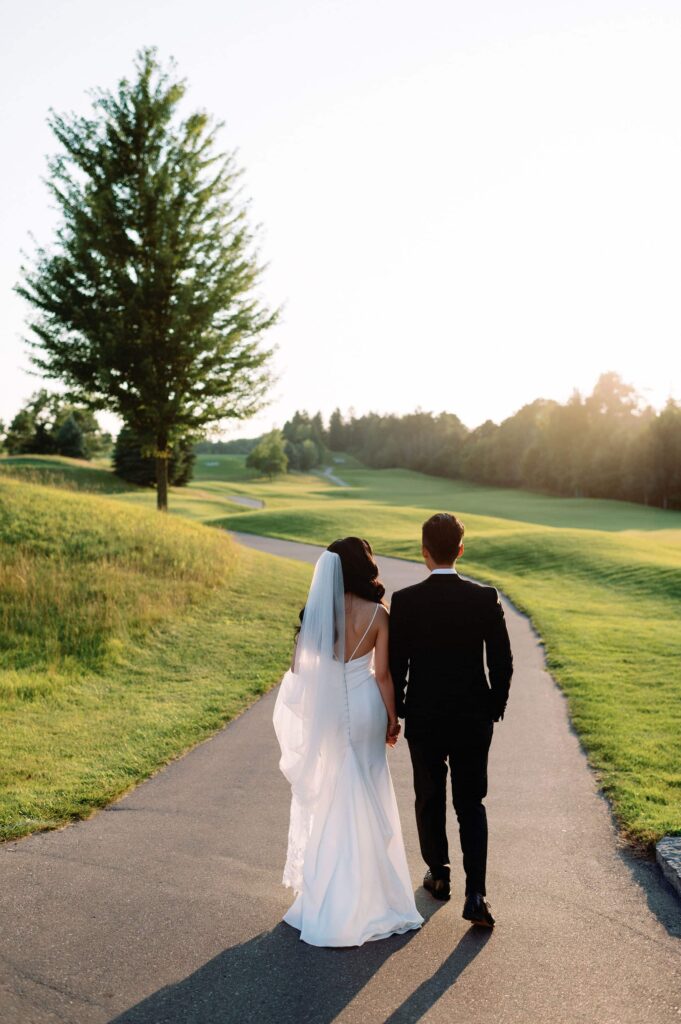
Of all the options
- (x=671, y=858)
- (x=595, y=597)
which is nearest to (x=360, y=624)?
(x=671, y=858)

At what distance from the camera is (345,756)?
474 cm

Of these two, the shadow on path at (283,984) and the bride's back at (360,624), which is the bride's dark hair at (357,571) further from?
the shadow on path at (283,984)

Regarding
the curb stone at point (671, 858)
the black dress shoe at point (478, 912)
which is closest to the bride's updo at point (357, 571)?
the black dress shoe at point (478, 912)

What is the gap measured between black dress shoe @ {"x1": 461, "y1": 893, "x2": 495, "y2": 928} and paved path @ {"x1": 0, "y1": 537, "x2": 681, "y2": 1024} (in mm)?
77

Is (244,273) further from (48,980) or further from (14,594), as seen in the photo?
(48,980)

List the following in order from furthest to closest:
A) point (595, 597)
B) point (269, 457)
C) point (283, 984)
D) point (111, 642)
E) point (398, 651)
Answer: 1. point (269, 457)
2. point (595, 597)
3. point (111, 642)
4. point (398, 651)
5. point (283, 984)

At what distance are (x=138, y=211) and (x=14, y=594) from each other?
15515 millimetres

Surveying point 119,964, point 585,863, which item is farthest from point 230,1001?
point 585,863

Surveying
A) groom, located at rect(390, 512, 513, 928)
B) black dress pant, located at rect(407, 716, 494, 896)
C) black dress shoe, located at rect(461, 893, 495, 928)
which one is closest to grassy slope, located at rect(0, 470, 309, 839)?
black dress pant, located at rect(407, 716, 494, 896)

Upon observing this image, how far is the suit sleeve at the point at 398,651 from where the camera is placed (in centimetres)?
477

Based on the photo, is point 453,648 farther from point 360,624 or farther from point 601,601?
point 601,601

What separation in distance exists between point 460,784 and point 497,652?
810mm

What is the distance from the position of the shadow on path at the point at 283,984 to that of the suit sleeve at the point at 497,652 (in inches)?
50.2

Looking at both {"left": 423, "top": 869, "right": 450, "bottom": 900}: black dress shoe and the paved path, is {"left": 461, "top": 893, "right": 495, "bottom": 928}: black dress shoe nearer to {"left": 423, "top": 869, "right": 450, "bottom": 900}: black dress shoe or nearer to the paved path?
the paved path
